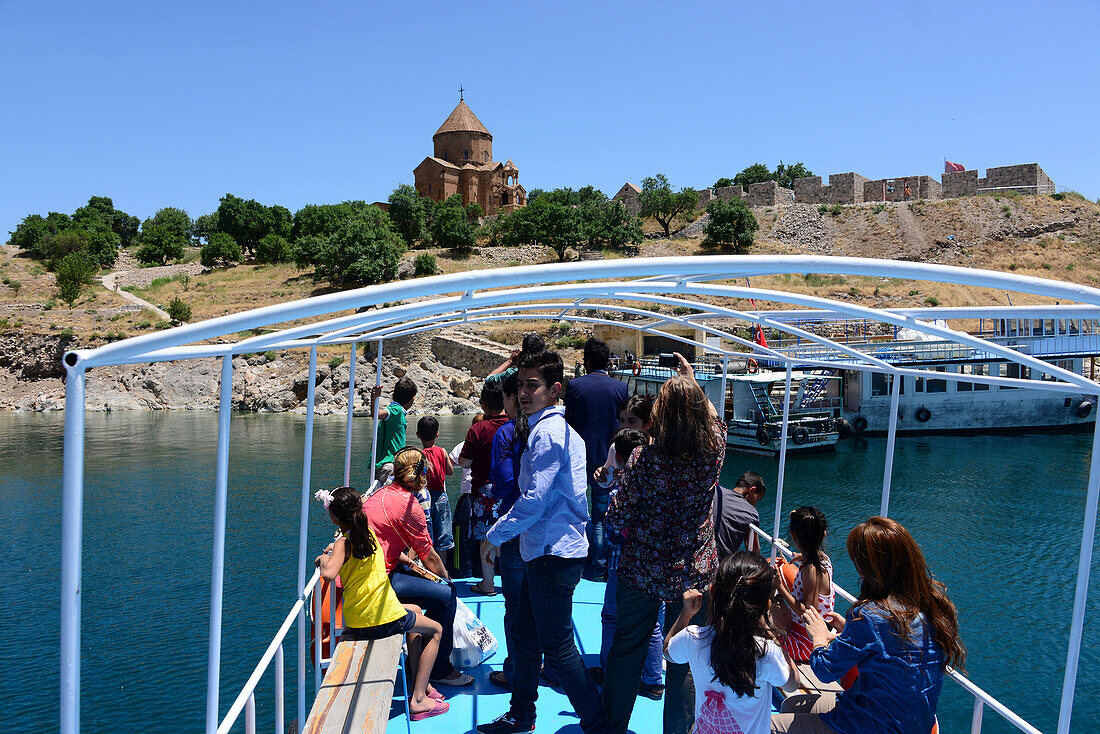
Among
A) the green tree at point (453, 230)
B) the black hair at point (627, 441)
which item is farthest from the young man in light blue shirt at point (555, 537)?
the green tree at point (453, 230)

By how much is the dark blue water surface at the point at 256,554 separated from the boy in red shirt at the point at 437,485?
3.34 m

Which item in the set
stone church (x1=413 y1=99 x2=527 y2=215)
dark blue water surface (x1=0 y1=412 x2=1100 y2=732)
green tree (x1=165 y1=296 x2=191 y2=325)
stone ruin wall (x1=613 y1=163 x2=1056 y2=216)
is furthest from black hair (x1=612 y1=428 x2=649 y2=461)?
stone church (x1=413 y1=99 x2=527 y2=215)

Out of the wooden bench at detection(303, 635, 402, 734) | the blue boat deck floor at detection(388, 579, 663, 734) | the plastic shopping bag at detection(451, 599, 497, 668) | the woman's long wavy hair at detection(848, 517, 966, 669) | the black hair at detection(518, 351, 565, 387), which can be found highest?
the black hair at detection(518, 351, 565, 387)

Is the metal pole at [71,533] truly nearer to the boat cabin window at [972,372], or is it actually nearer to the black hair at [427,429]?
the black hair at [427,429]

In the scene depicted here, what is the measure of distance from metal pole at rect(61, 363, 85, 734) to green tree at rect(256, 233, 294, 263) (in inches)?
2525

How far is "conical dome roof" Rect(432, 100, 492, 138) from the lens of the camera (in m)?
75.2

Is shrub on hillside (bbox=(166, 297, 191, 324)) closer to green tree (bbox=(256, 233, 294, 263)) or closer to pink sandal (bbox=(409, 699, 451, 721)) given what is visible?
green tree (bbox=(256, 233, 294, 263))

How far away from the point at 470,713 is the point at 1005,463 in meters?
24.7

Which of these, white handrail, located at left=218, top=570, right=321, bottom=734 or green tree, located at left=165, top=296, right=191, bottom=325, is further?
green tree, located at left=165, top=296, right=191, bottom=325

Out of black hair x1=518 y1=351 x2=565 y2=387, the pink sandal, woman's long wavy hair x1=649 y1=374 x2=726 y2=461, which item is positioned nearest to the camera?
woman's long wavy hair x1=649 y1=374 x2=726 y2=461

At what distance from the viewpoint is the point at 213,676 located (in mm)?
2326

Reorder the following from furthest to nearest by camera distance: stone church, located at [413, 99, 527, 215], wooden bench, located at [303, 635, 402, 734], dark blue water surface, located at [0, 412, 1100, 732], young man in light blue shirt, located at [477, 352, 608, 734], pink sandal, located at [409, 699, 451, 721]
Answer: stone church, located at [413, 99, 527, 215], dark blue water surface, located at [0, 412, 1100, 732], pink sandal, located at [409, 699, 451, 721], young man in light blue shirt, located at [477, 352, 608, 734], wooden bench, located at [303, 635, 402, 734]

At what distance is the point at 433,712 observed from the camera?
13.0 feet

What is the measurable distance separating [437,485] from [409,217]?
60933mm
